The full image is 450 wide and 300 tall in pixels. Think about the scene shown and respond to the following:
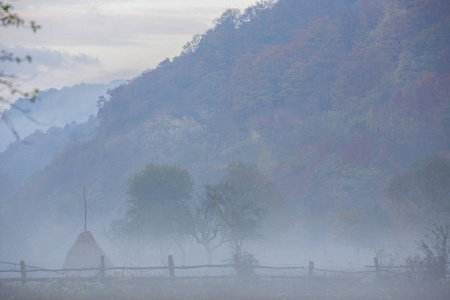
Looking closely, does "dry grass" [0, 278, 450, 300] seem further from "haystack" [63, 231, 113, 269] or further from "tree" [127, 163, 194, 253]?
"tree" [127, 163, 194, 253]

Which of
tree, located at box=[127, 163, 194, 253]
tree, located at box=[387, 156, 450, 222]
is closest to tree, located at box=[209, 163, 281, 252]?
tree, located at box=[127, 163, 194, 253]

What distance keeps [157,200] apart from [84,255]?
16.4m

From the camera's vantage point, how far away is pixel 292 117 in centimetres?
9919

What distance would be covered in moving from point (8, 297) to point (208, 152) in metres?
83.2

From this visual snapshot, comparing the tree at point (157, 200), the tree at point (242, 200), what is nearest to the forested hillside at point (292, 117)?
the tree at point (242, 200)

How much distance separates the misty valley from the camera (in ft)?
74.9

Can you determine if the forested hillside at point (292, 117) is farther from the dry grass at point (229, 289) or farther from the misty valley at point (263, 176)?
the dry grass at point (229, 289)

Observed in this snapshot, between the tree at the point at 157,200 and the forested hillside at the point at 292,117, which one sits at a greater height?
the forested hillside at the point at 292,117

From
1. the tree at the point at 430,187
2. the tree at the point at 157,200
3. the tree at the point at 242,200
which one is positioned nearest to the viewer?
the tree at the point at 242,200

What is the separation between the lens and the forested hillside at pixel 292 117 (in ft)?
236

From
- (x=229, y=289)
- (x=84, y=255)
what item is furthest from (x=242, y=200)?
(x=229, y=289)

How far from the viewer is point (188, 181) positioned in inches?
2167

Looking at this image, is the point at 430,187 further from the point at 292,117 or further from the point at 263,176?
the point at 292,117

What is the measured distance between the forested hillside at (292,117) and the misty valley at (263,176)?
357 millimetres
